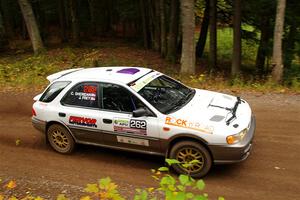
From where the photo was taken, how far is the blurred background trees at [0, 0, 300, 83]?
1466cm

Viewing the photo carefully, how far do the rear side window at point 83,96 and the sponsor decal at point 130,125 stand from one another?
25.4 inches

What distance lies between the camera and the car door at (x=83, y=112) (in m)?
7.75

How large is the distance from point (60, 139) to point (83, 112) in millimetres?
1007

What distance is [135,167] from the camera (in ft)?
24.8

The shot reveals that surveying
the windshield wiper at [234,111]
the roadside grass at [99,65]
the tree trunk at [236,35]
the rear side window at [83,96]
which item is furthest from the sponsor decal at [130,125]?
the tree trunk at [236,35]

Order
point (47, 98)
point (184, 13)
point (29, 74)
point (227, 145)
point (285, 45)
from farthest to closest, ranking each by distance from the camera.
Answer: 1. point (285, 45)
2. point (29, 74)
3. point (184, 13)
4. point (47, 98)
5. point (227, 145)

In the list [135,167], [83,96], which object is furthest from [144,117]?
[83,96]

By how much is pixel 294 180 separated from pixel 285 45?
43.5ft

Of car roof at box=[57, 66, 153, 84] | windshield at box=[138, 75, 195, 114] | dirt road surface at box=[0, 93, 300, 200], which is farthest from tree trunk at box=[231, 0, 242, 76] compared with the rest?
car roof at box=[57, 66, 153, 84]

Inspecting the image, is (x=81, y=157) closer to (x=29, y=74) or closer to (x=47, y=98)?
(x=47, y=98)

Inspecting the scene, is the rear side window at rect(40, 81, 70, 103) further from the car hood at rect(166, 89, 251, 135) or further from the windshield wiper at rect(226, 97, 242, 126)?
the windshield wiper at rect(226, 97, 242, 126)

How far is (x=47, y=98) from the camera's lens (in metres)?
8.40

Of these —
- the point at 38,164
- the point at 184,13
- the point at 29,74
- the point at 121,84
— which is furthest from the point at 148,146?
the point at 29,74

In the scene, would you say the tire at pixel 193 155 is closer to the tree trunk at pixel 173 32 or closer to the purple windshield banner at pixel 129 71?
the purple windshield banner at pixel 129 71
